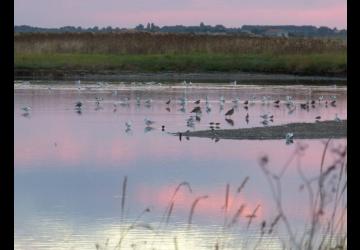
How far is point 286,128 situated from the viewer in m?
20.0

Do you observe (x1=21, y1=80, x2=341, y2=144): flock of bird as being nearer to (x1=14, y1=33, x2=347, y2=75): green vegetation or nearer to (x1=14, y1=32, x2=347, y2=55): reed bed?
(x1=14, y1=33, x2=347, y2=75): green vegetation

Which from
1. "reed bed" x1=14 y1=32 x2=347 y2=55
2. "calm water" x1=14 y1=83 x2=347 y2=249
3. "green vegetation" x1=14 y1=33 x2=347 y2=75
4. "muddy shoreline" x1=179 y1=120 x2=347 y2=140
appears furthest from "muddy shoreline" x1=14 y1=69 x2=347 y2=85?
"muddy shoreline" x1=179 y1=120 x2=347 y2=140

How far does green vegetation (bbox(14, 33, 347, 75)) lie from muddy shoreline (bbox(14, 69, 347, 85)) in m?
0.31

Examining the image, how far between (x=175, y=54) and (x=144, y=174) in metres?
36.1

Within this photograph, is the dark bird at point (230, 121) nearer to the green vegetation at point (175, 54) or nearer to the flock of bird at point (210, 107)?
the flock of bird at point (210, 107)

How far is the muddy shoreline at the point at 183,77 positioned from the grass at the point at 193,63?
14.1 inches

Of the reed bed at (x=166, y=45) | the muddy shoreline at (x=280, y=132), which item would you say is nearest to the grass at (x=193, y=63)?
the reed bed at (x=166, y=45)

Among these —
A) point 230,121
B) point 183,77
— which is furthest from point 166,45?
point 230,121

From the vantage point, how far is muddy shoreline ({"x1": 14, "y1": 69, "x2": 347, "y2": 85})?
42.5 m

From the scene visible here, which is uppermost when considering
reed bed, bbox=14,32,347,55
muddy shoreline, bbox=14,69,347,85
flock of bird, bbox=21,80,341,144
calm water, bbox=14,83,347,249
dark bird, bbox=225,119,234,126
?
reed bed, bbox=14,32,347,55

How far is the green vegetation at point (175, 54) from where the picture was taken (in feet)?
148

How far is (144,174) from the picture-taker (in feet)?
42.3

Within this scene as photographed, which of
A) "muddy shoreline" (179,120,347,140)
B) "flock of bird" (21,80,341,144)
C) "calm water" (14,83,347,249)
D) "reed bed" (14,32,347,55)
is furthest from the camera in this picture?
"reed bed" (14,32,347,55)
